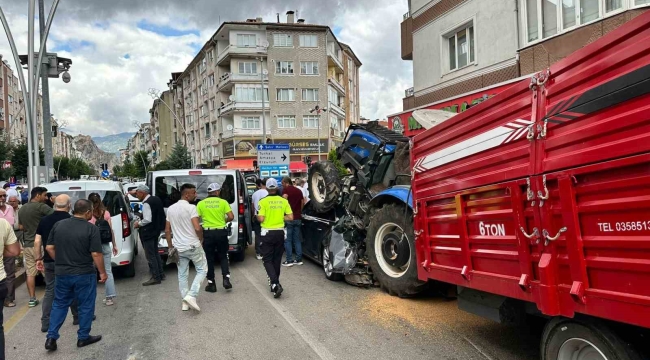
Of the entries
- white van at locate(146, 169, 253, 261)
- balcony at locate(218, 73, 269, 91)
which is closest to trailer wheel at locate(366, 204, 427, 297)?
white van at locate(146, 169, 253, 261)

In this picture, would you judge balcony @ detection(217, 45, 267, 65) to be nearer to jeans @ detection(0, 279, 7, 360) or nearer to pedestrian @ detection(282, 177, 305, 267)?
pedestrian @ detection(282, 177, 305, 267)

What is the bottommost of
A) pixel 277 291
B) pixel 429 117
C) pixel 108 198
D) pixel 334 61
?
pixel 277 291

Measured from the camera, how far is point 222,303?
6316mm

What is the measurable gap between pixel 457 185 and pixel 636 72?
179 centimetres

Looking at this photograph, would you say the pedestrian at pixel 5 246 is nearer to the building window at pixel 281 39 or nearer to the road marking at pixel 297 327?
the road marking at pixel 297 327

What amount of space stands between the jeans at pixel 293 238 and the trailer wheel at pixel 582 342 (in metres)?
5.91

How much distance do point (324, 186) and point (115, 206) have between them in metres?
3.66

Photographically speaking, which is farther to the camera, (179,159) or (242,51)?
(179,159)

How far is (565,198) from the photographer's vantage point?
9.34ft

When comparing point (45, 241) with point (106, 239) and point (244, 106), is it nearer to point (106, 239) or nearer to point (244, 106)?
point (106, 239)

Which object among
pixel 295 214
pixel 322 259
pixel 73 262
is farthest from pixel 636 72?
pixel 295 214

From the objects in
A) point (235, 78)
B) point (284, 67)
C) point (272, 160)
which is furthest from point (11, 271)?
point (284, 67)

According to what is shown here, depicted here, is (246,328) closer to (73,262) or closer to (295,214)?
(73,262)

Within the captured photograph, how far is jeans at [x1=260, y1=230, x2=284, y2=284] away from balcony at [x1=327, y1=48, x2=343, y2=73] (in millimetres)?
45453
